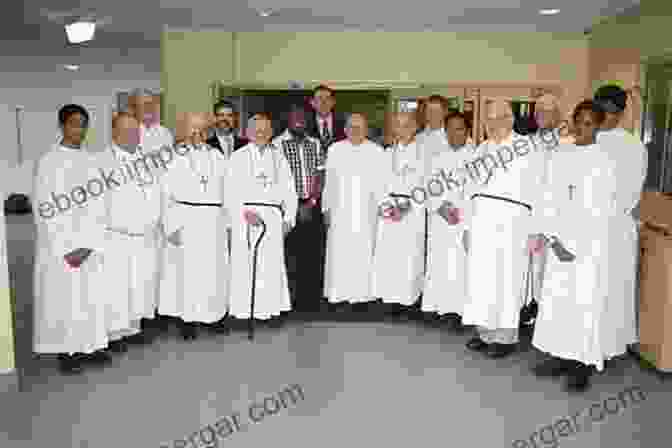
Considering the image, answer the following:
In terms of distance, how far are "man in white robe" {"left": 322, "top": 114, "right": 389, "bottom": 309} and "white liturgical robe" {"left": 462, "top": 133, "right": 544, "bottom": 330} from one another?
46.2 inches

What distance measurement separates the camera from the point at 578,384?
4.30 m

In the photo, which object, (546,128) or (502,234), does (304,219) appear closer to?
(502,234)

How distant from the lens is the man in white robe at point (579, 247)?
4.06m

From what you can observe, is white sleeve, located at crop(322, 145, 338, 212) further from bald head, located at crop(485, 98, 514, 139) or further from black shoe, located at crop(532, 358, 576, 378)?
black shoe, located at crop(532, 358, 576, 378)

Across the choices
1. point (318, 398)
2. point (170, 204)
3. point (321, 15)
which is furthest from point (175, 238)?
point (321, 15)

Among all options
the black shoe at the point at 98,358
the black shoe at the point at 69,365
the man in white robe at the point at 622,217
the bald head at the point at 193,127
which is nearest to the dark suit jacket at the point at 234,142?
the bald head at the point at 193,127

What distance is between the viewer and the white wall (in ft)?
44.0

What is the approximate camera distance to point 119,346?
5.09 metres

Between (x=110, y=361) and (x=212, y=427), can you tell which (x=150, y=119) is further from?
(x=212, y=427)

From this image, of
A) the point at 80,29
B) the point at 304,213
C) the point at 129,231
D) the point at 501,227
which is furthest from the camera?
the point at 80,29

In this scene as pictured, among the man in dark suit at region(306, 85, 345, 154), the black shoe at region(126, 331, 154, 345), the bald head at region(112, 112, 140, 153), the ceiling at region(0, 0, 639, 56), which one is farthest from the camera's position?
the ceiling at region(0, 0, 639, 56)

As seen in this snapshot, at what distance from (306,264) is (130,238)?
5.89 ft

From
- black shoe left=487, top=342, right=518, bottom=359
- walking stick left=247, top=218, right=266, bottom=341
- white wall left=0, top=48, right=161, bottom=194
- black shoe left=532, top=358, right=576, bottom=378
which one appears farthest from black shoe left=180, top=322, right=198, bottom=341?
white wall left=0, top=48, right=161, bottom=194

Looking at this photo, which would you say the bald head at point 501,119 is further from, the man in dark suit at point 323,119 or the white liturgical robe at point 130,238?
the white liturgical robe at point 130,238
